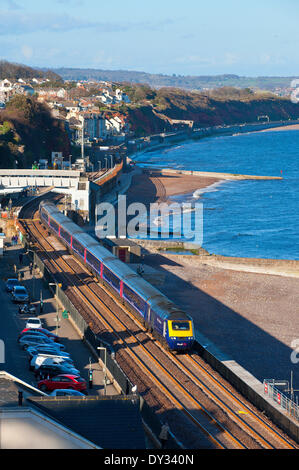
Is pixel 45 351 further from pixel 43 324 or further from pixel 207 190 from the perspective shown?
pixel 207 190

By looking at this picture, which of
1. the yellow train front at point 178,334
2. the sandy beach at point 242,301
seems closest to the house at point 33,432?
the yellow train front at point 178,334

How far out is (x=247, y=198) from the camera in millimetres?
92938

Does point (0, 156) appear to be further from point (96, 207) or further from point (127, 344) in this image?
point (127, 344)

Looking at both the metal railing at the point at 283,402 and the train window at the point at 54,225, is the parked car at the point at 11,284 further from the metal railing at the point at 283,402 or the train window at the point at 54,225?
the metal railing at the point at 283,402

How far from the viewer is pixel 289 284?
48062mm

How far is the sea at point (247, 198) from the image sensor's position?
63.2m

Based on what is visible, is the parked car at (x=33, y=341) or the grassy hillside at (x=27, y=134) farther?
the grassy hillside at (x=27, y=134)

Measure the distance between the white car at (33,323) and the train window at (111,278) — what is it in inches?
223

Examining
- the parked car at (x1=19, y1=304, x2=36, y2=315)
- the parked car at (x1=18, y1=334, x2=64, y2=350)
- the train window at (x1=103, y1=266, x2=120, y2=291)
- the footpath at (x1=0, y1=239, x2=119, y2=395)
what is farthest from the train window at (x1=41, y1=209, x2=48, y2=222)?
the parked car at (x1=18, y1=334, x2=64, y2=350)

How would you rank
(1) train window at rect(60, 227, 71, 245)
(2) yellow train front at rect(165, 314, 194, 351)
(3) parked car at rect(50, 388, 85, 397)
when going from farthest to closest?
(1) train window at rect(60, 227, 71, 245) → (2) yellow train front at rect(165, 314, 194, 351) → (3) parked car at rect(50, 388, 85, 397)

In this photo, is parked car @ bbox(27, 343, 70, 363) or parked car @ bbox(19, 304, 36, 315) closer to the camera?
parked car @ bbox(27, 343, 70, 363)

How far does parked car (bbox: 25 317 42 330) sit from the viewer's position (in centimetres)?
3083

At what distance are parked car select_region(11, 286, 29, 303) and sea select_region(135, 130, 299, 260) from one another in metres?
25.8

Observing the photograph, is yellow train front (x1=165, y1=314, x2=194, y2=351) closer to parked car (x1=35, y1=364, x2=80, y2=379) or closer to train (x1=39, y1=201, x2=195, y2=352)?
train (x1=39, y1=201, x2=195, y2=352)
